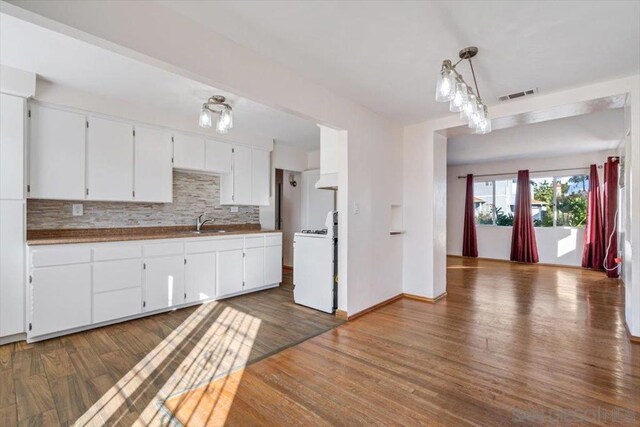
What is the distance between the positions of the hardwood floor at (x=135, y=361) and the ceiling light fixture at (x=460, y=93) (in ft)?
7.73

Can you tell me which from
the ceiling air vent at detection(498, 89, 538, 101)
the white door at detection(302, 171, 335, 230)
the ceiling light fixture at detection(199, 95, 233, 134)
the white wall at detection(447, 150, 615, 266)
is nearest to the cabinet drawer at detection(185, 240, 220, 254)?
the ceiling light fixture at detection(199, 95, 233, 134)

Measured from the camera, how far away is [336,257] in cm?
367

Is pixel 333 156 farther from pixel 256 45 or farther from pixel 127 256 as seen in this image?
pixel 127 256

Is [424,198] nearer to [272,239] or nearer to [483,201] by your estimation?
[272,239]

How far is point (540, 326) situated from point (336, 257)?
226cm

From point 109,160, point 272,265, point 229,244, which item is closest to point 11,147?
point 109,160

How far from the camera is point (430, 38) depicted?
2201mm

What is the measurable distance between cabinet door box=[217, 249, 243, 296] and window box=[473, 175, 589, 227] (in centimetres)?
647

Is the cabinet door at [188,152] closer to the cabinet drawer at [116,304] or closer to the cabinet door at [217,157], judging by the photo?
the cabinet door at [217,157]

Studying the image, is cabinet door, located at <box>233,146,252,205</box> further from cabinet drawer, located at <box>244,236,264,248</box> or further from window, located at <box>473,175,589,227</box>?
window, located at <box>473,175,589,227</box>

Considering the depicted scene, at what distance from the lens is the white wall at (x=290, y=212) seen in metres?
6.29

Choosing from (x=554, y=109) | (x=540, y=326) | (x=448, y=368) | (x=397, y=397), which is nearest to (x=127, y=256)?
(x=397, y=397)

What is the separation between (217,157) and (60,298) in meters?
2.43

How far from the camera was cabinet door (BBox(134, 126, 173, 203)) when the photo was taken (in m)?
3.68
